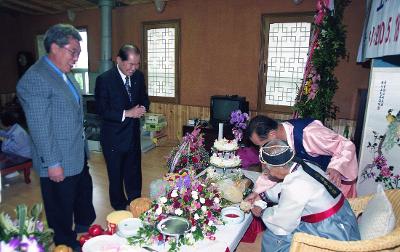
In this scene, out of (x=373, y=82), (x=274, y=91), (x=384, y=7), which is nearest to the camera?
(x=384, y=7)

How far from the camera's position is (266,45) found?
16.3 feet

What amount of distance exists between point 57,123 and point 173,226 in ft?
3.48

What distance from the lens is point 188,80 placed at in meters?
5.79

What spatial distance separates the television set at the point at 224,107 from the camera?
4906 millimetres

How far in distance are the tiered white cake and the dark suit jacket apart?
879 millimetres

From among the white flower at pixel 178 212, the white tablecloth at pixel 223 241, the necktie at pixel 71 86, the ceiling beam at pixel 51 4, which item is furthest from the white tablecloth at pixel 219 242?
the ceiling beam at pixel 51 4

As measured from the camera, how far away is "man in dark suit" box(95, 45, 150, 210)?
A: 2.66 m

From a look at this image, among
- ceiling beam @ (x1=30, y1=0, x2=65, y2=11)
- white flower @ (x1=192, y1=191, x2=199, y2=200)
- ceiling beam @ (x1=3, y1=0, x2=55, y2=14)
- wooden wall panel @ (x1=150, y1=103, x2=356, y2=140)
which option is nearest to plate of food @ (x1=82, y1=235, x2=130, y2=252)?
white flower @ (x1=192, y1=191, x2=199, y2=200)

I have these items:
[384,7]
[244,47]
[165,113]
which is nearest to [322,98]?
[384,7]

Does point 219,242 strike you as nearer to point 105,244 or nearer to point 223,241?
point 223,241

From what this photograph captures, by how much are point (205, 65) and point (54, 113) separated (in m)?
3.95

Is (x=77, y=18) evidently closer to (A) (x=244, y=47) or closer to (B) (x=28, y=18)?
(B) (x=28, y=18)

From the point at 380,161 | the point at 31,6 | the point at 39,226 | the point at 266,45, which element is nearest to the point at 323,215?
the point at 39,226

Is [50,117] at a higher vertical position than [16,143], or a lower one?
higher
